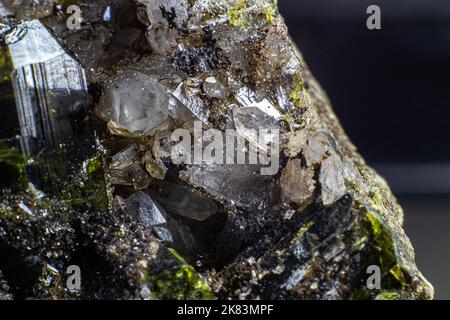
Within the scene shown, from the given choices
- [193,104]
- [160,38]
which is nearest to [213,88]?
[193,104]

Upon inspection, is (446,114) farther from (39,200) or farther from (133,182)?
(39,200)

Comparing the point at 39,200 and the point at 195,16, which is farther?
the point at 195,16

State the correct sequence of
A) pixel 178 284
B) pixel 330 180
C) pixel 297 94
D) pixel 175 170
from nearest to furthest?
pixel 178 284, pixel 330 180, pixel 175 170, pixel 297 94

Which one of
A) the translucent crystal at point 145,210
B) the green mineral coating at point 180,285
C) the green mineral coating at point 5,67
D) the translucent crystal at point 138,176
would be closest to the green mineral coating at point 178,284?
the green mineral coating at point 180,285

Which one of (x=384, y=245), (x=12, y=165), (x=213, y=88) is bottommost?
(x=384, y=245)

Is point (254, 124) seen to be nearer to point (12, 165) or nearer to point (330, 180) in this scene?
point (330, 180)
